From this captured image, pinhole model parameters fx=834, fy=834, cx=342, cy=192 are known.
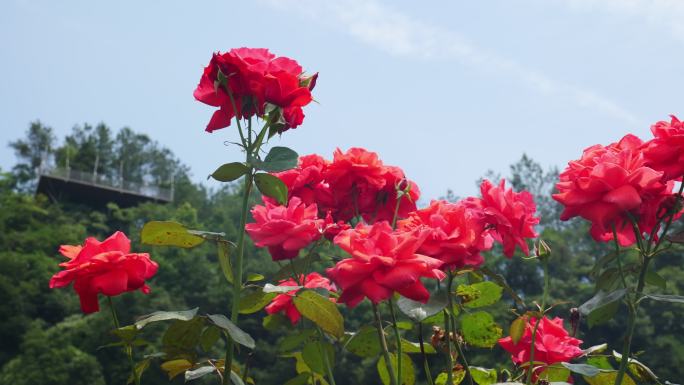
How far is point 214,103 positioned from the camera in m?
1.07

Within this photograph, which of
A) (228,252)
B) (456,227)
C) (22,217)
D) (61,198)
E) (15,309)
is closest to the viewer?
(456,227)

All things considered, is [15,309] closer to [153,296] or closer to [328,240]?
[153,296]

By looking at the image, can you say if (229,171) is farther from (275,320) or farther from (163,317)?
(275,320)

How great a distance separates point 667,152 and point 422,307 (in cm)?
35

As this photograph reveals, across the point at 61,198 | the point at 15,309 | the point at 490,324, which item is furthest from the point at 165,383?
the point at 490,324

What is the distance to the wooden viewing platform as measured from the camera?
108 ft

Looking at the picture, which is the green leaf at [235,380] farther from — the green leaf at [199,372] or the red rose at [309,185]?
the red rose at [309,185]

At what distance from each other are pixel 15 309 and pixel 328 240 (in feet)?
72.7

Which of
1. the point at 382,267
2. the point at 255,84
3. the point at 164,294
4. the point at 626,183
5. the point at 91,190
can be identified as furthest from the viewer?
the point at 91,190

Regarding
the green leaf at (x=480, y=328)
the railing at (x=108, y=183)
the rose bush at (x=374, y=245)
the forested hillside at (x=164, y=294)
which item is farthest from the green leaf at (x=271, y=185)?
the railing at (x=108, y=183)

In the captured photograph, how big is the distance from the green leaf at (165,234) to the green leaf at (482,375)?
1.43 feet

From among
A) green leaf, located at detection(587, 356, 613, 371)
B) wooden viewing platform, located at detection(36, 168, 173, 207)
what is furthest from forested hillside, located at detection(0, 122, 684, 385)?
green leaf, located at detection(587, 356, 613, 371)

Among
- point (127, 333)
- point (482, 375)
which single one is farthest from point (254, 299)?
point (482, 375)

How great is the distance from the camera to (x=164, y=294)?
21.9 m
